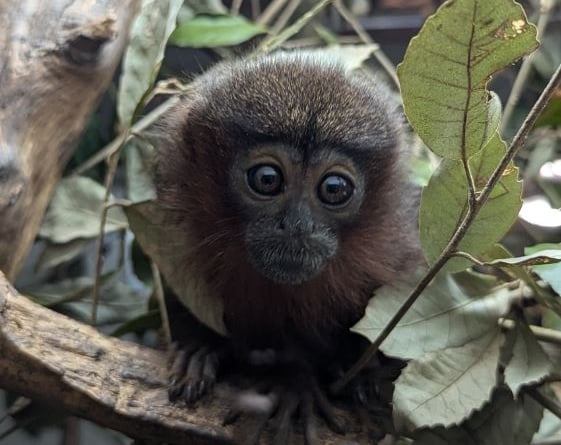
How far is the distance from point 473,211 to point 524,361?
438mm

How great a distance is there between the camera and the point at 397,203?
184cm

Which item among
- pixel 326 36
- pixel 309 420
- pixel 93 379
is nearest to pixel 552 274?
pixel 309 420

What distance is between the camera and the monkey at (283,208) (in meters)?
1.58

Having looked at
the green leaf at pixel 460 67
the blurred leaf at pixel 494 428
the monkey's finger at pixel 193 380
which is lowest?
the monkey's finger at pixel 193 380

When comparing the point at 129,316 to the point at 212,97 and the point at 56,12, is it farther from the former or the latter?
the point at 56,12

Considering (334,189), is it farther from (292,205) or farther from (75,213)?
(75,213)

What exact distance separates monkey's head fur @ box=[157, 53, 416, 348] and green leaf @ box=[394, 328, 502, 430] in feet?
1.07

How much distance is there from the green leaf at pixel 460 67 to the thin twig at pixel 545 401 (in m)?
0.57

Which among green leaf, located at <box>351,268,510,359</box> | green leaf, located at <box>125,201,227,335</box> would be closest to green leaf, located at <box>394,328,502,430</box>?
green leaf, located at <box>351,268,510,359</box>

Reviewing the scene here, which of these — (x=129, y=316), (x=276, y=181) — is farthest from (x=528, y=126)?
(x=129, y=316)

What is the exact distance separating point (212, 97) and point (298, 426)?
728 mm

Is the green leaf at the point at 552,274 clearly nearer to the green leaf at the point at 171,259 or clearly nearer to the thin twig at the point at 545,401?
the thin twig at the point at 545,401

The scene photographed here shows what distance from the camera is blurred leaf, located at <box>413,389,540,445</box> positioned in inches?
55.7

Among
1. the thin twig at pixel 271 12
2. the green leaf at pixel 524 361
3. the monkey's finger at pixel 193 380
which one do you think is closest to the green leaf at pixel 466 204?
the green leaf at pixel 524 361
